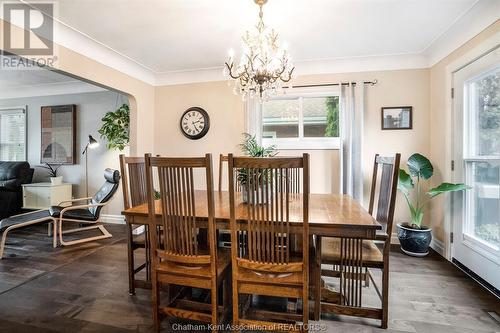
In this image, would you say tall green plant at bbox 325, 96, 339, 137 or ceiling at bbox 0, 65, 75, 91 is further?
ceiling at bbox 0, 65, 75, 91

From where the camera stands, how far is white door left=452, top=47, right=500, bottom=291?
7.28 ft

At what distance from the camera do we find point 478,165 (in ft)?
8.11

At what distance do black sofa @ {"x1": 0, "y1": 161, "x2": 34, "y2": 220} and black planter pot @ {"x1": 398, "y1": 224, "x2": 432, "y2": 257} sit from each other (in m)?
5.99

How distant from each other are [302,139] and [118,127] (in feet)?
9.47

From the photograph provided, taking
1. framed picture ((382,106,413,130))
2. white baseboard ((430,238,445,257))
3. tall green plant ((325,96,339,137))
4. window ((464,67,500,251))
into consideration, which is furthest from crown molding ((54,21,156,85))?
white baseboard ((430,238,445,257))

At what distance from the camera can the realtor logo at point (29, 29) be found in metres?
2.21

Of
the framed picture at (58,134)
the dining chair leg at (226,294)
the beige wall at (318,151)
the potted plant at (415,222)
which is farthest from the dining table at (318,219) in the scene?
the framed picture at (58,134)

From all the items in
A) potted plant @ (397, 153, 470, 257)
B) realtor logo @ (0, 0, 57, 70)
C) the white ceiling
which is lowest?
potted plant @ (397, 153, 470, 257)

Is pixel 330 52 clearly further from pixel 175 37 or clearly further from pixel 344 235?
pixel 344 235

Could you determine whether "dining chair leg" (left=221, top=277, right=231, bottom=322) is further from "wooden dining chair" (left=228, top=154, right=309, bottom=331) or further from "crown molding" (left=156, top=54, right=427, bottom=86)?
"crown molding" (left=156, top=54, right=427, bottom=86)

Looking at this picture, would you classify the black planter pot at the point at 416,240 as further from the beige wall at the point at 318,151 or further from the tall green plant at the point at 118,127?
the tall green plant at the point at 118,127

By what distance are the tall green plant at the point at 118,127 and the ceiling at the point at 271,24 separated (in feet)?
3.51

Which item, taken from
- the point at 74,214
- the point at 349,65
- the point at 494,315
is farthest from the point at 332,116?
the point at 74,214

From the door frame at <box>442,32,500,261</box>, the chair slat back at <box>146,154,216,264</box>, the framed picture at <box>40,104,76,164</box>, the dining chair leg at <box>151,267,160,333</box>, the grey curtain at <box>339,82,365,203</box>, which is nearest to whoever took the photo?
the chair slat back at <box>146,154,216,264</box>
